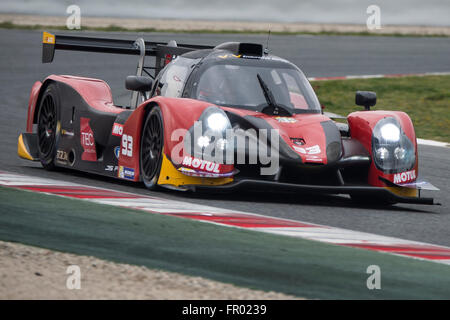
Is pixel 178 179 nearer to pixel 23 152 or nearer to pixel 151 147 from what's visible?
pixel 151 147

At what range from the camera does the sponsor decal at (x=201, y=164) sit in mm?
7848

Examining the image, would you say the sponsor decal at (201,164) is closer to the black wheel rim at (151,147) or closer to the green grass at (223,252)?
the black wheel rim at (151,147)

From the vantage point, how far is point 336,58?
31359 mm

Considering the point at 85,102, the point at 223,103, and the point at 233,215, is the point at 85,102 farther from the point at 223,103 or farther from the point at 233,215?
the point at 233,215

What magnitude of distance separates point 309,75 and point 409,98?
5.13 metres

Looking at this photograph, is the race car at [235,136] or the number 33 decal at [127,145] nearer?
the race car at [235,136]

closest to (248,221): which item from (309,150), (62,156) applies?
(309,150)

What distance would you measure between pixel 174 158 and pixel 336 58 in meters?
24.0

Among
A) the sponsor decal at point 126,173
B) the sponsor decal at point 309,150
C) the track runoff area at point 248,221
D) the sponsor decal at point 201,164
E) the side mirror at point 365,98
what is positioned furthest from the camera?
the side mirror at point 365,98

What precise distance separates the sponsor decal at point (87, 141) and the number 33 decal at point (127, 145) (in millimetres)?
750
